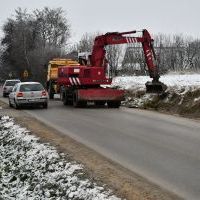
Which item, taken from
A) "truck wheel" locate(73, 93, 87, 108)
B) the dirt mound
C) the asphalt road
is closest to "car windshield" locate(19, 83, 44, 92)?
"truck wheel" locate(73, 93, 87, 108)

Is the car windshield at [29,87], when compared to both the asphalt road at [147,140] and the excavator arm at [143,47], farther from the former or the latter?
the asphalt road at [147,140]

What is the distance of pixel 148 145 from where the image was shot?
14.4 meters

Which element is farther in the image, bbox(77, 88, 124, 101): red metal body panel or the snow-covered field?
bbox(77, 88, 124, 101): red metal body panel


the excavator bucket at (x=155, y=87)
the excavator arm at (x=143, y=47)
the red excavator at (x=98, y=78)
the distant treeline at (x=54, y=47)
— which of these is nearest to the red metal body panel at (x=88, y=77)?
the red excavator at (x=98, y=78)

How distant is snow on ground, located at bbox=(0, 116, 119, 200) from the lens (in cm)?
979

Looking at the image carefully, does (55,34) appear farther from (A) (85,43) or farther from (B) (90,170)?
(B) (90,170)

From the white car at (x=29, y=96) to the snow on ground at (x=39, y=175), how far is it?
473 inches

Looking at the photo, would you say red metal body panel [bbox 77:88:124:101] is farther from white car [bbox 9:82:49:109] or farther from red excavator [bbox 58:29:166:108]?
white car [bbox 9:82:49:109]

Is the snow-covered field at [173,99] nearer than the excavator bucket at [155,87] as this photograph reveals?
Yes

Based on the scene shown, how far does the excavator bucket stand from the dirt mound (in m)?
0.26

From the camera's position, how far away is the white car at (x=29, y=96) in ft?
94.7

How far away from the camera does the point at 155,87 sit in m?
→ 28.3

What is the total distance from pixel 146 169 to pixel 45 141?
189 inches

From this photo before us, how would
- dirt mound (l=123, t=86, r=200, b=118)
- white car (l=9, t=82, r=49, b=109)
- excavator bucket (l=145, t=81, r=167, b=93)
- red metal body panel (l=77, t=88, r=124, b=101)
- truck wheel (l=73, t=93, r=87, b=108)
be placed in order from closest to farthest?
dirt mound (l=123, t=86, r=200, b=118) → red metal body panel (l=77, t=88, r=124, b=101) → excavator bucket (l=145, t=81, r=167, b=93) → truck wheel (l=73, t=93, r=87, b=108) → white car (l=9, t=82, r=49, b=109)
